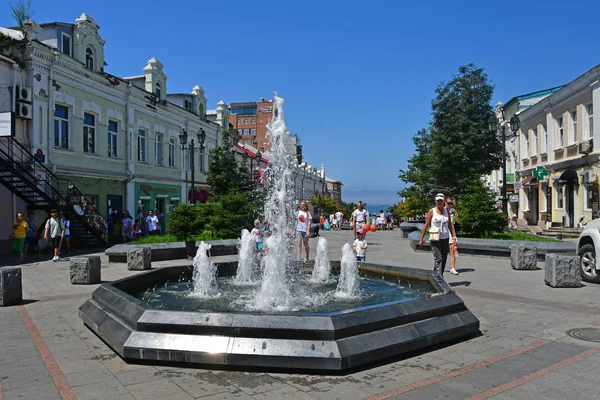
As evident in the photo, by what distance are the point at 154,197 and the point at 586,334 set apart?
2876cm

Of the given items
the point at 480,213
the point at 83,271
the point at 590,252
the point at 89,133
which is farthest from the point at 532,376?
the point at 89,133

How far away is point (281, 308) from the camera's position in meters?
7.36

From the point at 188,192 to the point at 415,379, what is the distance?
3414cm

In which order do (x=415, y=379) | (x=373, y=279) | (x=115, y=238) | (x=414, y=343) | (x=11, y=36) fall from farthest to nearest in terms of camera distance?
(x=115, y=238)
(x=11, y=36)
(x=373, y=279)
(x=414, y=343)
(x=415, y=379)

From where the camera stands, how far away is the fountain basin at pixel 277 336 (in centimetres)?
505

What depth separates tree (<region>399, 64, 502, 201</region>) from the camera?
2852 centimetres

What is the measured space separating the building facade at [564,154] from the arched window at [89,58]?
25672 mm

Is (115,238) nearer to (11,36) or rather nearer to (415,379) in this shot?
(11,36)

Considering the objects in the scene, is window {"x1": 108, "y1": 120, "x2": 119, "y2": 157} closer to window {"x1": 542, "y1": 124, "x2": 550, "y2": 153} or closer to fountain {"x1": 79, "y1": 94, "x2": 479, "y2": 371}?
fountain {"x1": 79, "y1": 94, "x2": 479, "y2": 371}

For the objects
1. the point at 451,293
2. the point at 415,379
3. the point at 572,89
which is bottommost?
the point at 415,379

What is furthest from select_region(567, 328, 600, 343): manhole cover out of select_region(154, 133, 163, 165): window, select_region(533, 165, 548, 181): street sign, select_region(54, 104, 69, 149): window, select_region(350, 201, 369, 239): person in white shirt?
select_region(154, 133, 163, 165): window

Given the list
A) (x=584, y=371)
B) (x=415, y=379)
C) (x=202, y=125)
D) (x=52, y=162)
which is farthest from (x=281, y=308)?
(x=202, y=125)

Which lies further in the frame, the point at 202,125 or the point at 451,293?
the point at 202,125

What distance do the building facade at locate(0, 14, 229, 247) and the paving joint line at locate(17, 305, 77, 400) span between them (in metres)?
16.4
